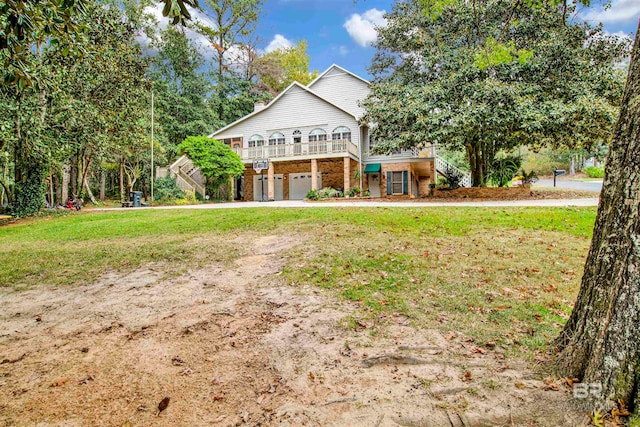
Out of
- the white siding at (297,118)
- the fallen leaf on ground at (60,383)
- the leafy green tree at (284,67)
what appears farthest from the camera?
the leafy green tree at (284,67)

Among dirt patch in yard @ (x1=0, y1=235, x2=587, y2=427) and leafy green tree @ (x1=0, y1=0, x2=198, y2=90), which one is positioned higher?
leafy green tree @ (x1=0, y1=0, x2=198, y2=90)

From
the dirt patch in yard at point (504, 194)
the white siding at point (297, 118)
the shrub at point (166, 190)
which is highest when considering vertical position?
the white siding at point (297, 118)

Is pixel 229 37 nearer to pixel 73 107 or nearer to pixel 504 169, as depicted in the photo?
pixel 73 107

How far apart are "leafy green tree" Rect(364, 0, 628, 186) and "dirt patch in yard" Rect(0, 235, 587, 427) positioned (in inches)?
486

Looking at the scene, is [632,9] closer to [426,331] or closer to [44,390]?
[426,331]

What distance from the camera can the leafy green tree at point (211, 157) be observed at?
1942 centimetres

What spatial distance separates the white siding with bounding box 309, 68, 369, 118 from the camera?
2284cm

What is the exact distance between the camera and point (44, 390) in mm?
2396

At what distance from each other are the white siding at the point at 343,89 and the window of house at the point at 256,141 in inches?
216

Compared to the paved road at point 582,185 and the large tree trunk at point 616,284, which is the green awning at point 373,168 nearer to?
the paved road at point 582,185

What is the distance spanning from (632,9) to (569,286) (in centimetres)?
327

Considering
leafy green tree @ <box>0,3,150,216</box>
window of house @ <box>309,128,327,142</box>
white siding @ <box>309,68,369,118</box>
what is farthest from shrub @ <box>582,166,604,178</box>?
leafy green tree @ <box>0,3,150,216</box>

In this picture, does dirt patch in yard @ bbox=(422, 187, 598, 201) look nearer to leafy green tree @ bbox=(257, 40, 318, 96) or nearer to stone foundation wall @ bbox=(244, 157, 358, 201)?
stone foundation wall @ bbox=(244, 157, 358, 201)

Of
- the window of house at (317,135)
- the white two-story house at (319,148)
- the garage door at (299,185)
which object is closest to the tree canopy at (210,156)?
the white two-story house at (319,148)
